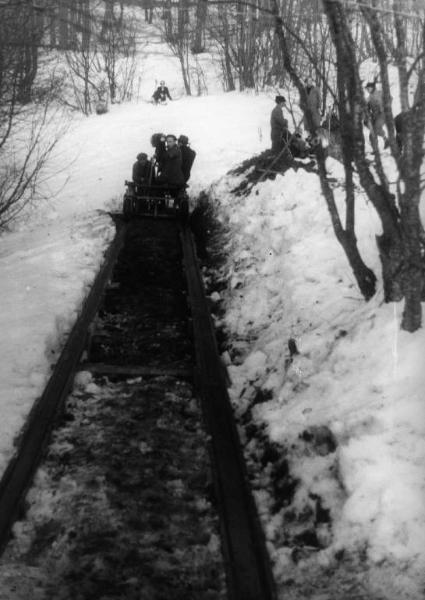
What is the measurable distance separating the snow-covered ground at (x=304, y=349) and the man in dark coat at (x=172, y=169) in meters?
0.88

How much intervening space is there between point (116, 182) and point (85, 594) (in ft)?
47.5

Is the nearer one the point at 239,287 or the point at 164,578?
the point at 164,578

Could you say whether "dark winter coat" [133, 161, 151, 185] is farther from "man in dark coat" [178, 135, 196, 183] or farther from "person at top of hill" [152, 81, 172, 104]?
"person at top of hill" [152, 81, 172, 104]

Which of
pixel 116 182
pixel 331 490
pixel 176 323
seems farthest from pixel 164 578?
pixel 116 182

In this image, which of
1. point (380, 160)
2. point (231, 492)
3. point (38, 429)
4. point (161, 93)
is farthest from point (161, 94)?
point (231, 492)

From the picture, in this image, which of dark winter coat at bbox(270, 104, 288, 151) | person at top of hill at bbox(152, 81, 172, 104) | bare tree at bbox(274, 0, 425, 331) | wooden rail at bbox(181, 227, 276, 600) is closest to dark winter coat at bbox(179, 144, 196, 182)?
dark winter coat at bbox(270, 104, 288, 151)

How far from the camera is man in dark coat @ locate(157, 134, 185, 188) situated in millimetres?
11891

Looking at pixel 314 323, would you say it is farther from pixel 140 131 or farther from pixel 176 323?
pixel 140 131

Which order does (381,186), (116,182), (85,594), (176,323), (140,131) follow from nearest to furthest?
(85,594) < (381,186) < (176,323) < (116,182) < (140,131)

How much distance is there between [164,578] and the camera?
9.76 ft

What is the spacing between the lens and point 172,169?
12.0 m

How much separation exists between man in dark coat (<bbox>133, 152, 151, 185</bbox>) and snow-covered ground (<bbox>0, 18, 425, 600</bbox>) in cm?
133

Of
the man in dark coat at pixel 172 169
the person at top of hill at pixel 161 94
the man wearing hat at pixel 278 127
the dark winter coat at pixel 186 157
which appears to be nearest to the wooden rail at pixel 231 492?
the man in dark coat at pixel 172 169

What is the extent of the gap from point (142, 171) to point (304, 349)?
8596mm
